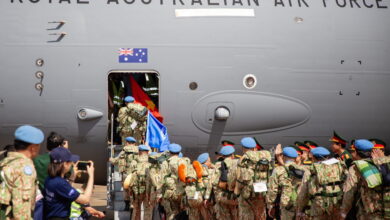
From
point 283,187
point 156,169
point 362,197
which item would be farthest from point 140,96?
point 362,197

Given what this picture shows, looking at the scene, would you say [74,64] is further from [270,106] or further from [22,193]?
[22,193]

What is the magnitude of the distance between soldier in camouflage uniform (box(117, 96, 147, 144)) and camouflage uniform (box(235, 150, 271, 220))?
16.8ft

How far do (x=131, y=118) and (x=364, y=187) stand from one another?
810 centimetres

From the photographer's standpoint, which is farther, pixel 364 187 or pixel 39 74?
pixel 39 74

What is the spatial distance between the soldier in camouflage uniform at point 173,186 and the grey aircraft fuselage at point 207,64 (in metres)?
2.52

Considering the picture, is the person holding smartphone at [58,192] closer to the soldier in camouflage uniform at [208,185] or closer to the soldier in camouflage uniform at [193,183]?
the soldier in camouflage uniform at [193,183]

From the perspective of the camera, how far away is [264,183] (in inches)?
416

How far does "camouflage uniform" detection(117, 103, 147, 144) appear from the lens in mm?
15289

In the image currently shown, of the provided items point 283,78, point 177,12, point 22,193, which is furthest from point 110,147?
point 22,193

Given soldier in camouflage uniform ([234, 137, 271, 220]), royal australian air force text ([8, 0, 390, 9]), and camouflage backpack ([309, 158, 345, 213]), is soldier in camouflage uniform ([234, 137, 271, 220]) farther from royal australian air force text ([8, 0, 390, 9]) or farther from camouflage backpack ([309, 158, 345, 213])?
royal australian air force text ([8, 0, 390, 9])

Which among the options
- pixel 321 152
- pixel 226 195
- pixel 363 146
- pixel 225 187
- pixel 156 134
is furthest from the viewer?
pixel 156 134

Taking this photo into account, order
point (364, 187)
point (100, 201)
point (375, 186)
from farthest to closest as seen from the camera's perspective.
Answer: point (100, 201) < point (364, 187) < point (375, 186)

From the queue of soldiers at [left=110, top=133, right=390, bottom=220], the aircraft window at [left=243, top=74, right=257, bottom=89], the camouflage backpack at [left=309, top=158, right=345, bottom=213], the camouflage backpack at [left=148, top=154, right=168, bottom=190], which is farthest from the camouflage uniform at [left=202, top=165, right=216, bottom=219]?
the aircraft window at [left=243, top=74, right=257, bottom=89]

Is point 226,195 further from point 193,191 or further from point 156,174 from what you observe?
point 156,174
